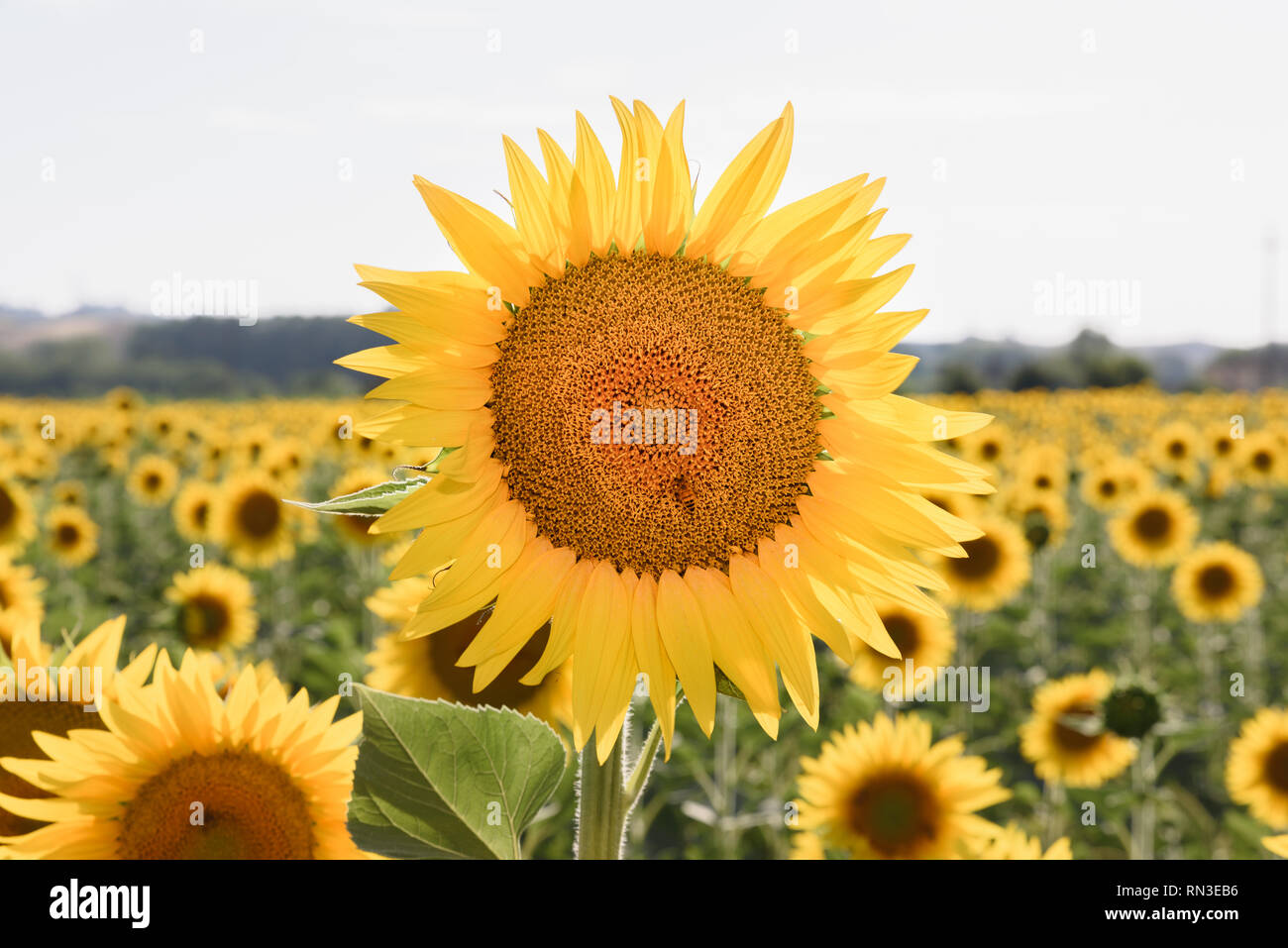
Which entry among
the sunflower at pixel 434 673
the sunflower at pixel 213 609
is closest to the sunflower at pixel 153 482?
the sunflower at pixel 213 609

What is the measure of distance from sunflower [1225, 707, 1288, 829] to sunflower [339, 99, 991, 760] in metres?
5.02

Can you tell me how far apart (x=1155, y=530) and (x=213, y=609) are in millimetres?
7906

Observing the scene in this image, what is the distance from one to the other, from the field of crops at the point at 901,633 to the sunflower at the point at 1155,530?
2cm

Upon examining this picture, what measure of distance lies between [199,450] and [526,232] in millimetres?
13103

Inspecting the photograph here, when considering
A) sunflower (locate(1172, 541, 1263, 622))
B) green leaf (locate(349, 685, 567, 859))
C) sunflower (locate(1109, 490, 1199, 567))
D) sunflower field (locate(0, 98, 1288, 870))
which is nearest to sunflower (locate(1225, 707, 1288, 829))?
sunflower (locate(1172, 541, 1263, 622))

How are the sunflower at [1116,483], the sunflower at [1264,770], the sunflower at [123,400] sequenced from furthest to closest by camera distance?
the sunflower at [123,400]
the sunflower at [1116,483]
the sunflower at [1264,770]

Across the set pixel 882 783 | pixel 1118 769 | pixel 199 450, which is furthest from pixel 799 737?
pixel 199 450

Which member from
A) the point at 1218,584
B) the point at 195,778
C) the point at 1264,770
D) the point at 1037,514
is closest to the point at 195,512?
the point at 1037,514

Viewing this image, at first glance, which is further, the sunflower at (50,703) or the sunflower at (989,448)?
the sunflower at (989,448)

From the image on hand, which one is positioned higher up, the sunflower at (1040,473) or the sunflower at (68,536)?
the sunflower at (1040,473)

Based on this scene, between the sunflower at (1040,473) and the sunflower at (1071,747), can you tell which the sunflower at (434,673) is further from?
the sunflower at (1040,473)

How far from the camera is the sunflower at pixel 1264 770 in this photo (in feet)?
16.7

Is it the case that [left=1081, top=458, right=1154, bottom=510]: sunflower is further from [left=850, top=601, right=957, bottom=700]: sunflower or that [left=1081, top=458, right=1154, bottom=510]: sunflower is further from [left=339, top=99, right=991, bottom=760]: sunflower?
[left=339, top=99, right=991, bottom=760]: sunflower

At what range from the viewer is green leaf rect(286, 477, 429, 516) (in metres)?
1.00
